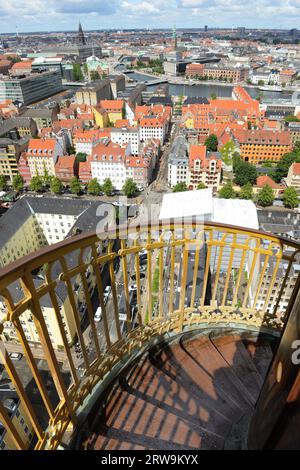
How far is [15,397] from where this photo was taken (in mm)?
9289

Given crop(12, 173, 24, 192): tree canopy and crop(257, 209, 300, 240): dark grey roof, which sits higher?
crop(257, 209, 300, 240): dark grey roof

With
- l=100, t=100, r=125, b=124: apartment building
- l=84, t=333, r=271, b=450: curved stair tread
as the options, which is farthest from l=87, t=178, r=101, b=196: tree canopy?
l=84, t=333, r=271, b=450: curved stair tread

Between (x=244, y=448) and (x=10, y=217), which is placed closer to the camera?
(x=244, y=448)

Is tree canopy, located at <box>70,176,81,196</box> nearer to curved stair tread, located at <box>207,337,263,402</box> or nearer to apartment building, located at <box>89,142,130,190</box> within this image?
apartment building, located at <box>89,142,130,190</box>

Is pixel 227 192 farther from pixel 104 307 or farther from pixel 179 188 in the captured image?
pixel 104 307

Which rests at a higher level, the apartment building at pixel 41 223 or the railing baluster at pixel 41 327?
the railing baluster at pixel 41 327

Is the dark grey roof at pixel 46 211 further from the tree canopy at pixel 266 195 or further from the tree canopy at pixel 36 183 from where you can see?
the tree canopy at pixel 266 195

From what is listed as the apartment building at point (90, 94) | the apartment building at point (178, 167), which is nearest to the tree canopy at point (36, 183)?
the apartment building at point (178, 167)

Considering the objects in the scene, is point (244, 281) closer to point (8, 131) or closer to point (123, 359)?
point (123, 359)

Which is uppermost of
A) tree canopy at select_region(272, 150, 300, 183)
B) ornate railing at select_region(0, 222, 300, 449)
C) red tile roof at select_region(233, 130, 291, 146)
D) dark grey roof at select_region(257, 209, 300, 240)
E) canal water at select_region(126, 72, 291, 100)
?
ornate railing at select_region(0, 222, 300, 449)

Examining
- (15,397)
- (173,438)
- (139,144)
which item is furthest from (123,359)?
(139,144)

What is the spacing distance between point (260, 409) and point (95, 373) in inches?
55.9

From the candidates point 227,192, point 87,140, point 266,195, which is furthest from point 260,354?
point 87,140

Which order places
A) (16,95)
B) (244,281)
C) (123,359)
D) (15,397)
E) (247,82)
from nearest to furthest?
(123,359), (15,397), (244,281), (16,95), (247,82)
